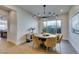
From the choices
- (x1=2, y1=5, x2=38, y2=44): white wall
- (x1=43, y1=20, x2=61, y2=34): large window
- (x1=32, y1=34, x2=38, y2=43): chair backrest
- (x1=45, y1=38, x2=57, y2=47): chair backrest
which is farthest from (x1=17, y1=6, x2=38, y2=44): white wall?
(x1=45, y1=38, x2=57, y2=47): chair backrest

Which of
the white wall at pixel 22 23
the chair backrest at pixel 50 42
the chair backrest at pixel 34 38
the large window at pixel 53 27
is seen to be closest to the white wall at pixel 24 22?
the white wall at pixel 22 23

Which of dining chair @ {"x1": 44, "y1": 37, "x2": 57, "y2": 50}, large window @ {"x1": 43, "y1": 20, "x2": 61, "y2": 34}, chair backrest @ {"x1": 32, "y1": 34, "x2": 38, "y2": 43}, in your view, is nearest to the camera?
large window @ {"x1": 43, "y1": 20, "x2": 61, "y2": 34}

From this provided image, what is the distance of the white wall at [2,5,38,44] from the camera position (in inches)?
157

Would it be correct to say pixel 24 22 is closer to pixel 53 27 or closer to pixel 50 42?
pixel 50 42

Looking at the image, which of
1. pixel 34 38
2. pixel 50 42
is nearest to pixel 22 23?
pixel 34 38

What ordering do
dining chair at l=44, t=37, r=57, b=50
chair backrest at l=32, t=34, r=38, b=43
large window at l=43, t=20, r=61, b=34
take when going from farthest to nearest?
chair backrest at l=32, t=34, r=38, b=43 → dining chair at l=44, t=37, r=57, b=50 → large window at l=43, t=20, r=61, b=34

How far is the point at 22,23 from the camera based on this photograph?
4.66 metres

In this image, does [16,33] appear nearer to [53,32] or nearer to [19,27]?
[19,27]

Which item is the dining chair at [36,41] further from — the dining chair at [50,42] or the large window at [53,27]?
the large window at [53,27]

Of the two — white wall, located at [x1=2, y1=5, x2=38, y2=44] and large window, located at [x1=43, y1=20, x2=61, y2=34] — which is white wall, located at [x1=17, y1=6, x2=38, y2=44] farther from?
large window, located at [x1=43, y1=20, x2=61, y2=34]

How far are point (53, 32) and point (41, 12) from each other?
0.96m

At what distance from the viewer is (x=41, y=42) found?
173 inches

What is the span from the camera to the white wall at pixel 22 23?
399cm
